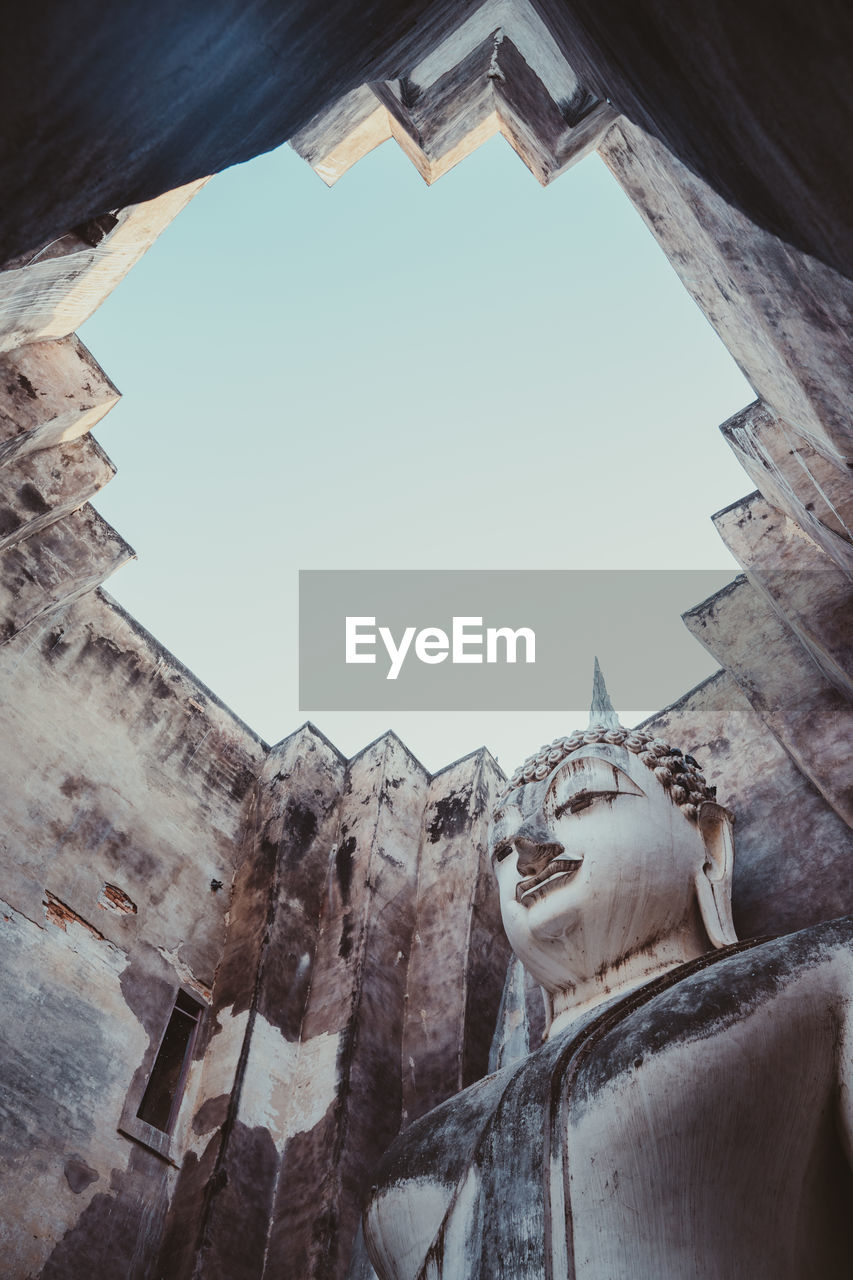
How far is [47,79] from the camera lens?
1.33 meters

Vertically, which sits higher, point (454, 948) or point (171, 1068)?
point (171, 1068)

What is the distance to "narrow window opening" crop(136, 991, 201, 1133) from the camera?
484 centimetres

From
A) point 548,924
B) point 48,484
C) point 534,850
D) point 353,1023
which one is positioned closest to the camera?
point 548,924

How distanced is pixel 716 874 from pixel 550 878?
853mm

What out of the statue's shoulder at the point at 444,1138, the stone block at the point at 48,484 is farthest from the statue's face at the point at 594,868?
the stone block at the point at 48,484

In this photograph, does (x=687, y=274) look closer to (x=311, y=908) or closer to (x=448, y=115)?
(x=448, y=115)

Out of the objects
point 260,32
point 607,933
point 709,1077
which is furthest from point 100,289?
point 709,1077

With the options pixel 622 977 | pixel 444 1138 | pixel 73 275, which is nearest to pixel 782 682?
pixel 622 977

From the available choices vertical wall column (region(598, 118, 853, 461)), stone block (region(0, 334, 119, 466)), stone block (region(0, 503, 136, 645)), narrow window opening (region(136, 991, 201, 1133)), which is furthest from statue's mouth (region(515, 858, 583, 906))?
stone block (region(0, 334, 119, 466))

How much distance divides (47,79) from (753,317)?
9.92 ft

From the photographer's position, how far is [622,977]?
171 inches

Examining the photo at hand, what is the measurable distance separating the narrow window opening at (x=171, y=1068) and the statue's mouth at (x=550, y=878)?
6.39 feet

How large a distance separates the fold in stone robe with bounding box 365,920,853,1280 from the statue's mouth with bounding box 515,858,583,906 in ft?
3.13

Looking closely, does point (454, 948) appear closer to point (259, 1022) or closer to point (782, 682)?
point (259, 1022)
